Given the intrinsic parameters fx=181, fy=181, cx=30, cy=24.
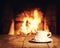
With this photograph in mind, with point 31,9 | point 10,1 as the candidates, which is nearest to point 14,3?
point 10,1

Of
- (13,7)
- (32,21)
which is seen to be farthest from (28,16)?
(13,7)

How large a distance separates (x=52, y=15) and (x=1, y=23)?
0.78 meters

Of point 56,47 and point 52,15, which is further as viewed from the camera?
point 52,15

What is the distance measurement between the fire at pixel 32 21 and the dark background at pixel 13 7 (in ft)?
0.26

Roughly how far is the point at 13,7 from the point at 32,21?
0.36 meters

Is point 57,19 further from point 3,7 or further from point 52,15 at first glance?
point 3,7

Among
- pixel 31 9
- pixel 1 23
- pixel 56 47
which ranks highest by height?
pixel 31 9

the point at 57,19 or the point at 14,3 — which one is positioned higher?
the point at 14,3

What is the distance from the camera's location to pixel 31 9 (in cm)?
270

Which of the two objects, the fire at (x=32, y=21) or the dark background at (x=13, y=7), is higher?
the dark background at (x=13, y=7)

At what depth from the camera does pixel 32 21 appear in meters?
2.75

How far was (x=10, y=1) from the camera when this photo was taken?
2.69m

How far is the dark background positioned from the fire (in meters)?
0.08

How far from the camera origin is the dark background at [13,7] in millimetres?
2684
